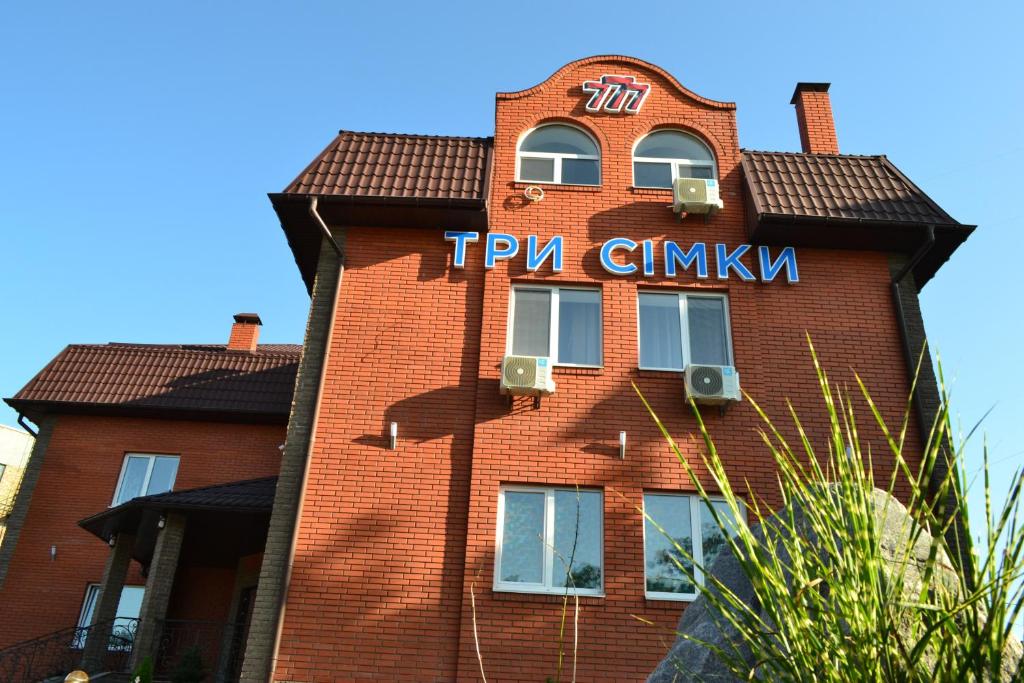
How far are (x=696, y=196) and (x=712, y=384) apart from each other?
2.84 m

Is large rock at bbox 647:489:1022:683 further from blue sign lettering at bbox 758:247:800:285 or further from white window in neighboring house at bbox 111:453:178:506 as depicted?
white window in neighboring house at bbox 111:453:178:506

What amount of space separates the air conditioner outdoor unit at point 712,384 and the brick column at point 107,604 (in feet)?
29.1

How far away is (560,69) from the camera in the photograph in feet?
42.1

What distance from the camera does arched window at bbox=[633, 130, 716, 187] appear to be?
12062 millimetres

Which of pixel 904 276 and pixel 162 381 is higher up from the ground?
pixel 162 381

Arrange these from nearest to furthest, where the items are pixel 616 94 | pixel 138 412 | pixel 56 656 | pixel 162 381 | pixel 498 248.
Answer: pixel 498 248 < pixel 616 94 < pixel 56 656 < pixel 138 412 < pixel 162 381

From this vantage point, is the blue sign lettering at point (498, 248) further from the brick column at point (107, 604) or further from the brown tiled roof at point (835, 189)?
the brick column at point (107, 604)

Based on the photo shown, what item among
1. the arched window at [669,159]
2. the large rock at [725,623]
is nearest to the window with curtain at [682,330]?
the arched window at [669,159]

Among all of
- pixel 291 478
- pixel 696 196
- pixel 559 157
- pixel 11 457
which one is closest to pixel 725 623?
pixel 291 478

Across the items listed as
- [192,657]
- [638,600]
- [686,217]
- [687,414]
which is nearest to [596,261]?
[686,217]

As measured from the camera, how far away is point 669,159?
1225 cm

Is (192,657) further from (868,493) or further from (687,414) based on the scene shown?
(868,493)

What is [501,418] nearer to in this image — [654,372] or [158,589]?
[654,372]

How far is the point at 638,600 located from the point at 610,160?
6.29 meters
